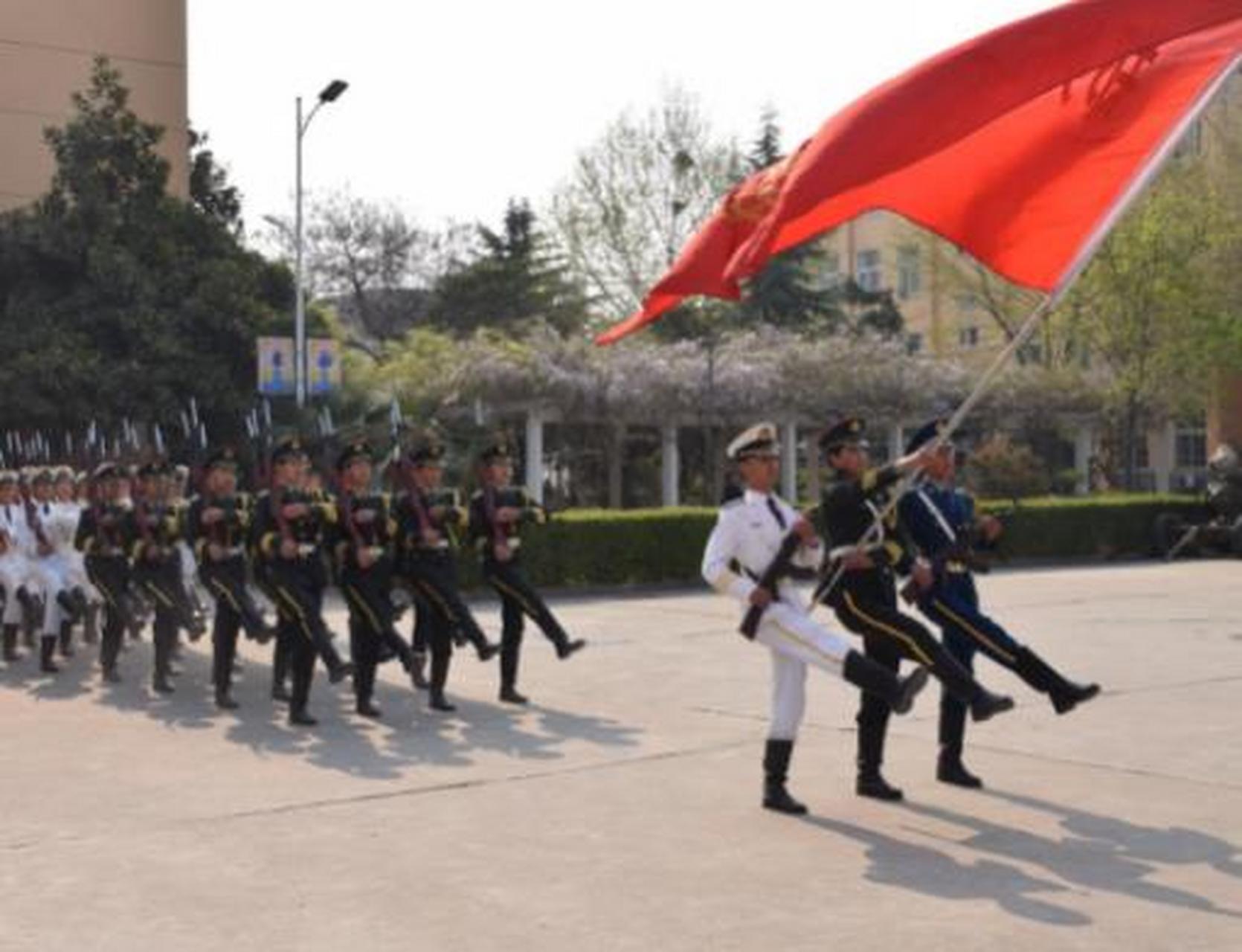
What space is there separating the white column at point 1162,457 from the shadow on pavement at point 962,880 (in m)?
45.1

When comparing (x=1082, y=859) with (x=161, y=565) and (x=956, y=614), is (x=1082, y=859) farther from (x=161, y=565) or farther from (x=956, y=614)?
(x=161, y=565)

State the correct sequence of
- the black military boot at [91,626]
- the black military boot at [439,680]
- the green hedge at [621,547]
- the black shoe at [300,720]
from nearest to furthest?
the black shoe at [300,720]
the black military boot at [439,680]
the black military boot at [91,626]
the green hedge at [621,547]

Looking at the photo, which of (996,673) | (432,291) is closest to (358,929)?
(996,673)

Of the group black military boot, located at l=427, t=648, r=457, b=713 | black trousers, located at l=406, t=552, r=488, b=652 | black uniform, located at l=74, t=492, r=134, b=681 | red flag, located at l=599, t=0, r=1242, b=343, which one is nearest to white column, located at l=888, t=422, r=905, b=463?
black uniform, located at l=74, t=492, r=134, b=681

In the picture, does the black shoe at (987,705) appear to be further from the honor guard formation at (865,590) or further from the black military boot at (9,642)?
the black military boot at (9,642)

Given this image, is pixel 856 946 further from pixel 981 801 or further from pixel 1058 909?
pixel 981 801

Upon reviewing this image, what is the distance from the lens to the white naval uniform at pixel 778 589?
25.7 feet

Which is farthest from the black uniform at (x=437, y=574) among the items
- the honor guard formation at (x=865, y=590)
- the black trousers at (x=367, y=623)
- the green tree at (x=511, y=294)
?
the green tree at (x=511, y=294)

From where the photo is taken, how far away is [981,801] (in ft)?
26.4

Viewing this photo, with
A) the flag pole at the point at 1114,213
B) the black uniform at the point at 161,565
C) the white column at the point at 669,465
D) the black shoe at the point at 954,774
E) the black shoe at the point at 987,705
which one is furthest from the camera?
the white column at the point at 669,465

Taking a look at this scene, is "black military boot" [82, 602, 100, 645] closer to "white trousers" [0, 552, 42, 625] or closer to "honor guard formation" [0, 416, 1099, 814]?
"honor guard formation" [0, 416, 1099, 814]

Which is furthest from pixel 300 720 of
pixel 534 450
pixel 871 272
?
pixel 871 272

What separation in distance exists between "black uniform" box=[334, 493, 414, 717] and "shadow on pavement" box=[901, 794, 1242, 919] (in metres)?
4.53

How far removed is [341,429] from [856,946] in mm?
23892
